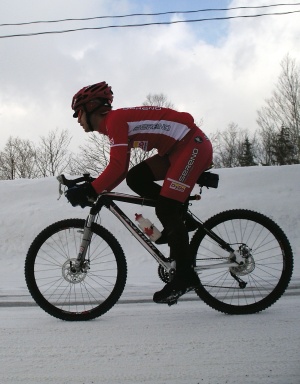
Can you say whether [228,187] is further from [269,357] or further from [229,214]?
[269,357]

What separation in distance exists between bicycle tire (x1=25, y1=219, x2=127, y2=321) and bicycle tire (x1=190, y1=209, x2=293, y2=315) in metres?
0.63

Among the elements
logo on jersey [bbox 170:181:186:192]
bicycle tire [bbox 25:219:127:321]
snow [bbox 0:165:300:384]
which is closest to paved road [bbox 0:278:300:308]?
snow [bbox 0:165:300:384]

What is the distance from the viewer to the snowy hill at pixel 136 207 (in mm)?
7396

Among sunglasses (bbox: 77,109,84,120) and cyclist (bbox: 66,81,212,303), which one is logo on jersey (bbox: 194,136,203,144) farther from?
sunglasses (bbox: 77,109,84,120)

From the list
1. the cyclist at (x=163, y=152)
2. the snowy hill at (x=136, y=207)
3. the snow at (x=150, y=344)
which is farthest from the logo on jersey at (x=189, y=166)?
the snowy hill at (x=136, y=207)

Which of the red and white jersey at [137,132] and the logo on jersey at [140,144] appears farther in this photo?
the logo on jersey at [140,144]

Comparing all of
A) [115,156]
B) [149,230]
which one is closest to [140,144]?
[115,156]

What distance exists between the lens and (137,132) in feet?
9.64

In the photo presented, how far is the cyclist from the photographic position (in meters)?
2.83

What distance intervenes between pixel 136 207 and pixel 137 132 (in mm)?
5069

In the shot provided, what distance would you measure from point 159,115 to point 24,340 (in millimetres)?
1769

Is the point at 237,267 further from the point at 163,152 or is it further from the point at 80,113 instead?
the point at 80,113

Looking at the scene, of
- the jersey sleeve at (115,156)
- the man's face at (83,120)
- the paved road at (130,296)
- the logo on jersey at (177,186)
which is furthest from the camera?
the paved road at (130,296)

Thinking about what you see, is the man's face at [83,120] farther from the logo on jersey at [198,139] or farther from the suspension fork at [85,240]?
the logo on jersey at [198,139]
